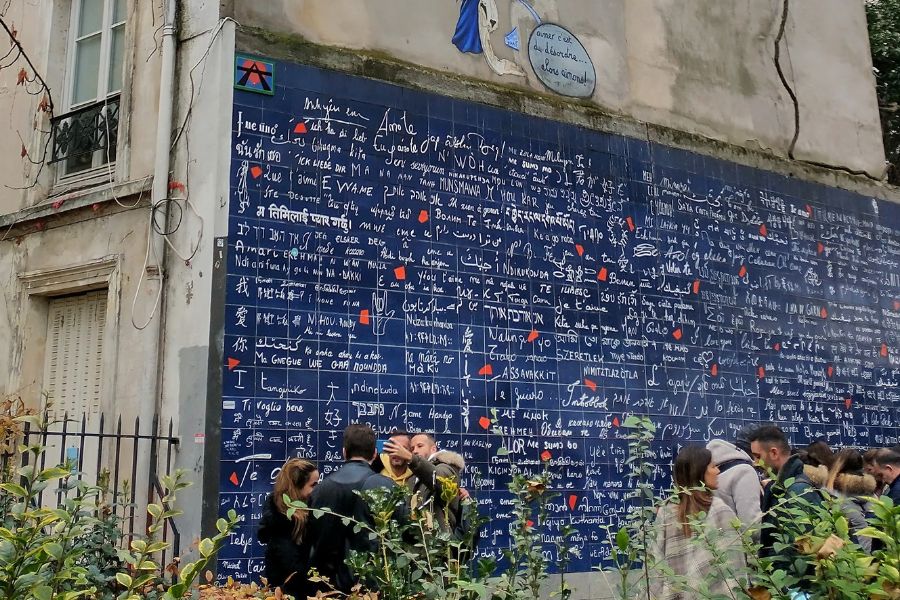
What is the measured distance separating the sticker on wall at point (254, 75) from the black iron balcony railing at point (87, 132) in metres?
1.61

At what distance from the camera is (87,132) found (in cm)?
859

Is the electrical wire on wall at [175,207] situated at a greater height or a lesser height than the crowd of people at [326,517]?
greater

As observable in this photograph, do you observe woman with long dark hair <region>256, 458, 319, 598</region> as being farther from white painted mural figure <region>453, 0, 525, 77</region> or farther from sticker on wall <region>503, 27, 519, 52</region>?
sticker on wall <region>503, 27, 519, 52</region>

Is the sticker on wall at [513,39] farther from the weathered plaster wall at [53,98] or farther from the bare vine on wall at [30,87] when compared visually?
the bare vine on wall at [30,87]

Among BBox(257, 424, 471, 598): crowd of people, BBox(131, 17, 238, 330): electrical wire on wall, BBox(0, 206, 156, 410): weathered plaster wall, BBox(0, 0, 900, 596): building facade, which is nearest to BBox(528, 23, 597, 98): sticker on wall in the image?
BBox(0, 0, 900, 596): building facade

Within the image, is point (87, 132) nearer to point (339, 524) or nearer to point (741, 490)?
point (339, 524)

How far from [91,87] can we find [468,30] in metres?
3.33

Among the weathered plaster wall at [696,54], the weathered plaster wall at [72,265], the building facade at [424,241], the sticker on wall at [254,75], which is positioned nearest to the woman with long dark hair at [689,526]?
the building facade at [424,241]

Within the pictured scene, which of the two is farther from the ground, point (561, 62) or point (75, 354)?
point (561, 62)

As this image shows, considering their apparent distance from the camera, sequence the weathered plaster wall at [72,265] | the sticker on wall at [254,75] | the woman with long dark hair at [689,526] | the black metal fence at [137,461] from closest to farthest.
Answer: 1. the woman with long dark hair at [689,526]
2. the black metal fence at [137,461]
3. the sticker on wall at [254,75]
4. the weathered plaster wall at [72,265]

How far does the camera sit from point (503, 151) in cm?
855

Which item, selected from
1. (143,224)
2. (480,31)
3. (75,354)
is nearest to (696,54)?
(480,31)

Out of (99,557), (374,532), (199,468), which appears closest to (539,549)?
(374,532)

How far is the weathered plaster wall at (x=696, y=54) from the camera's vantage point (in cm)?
817
